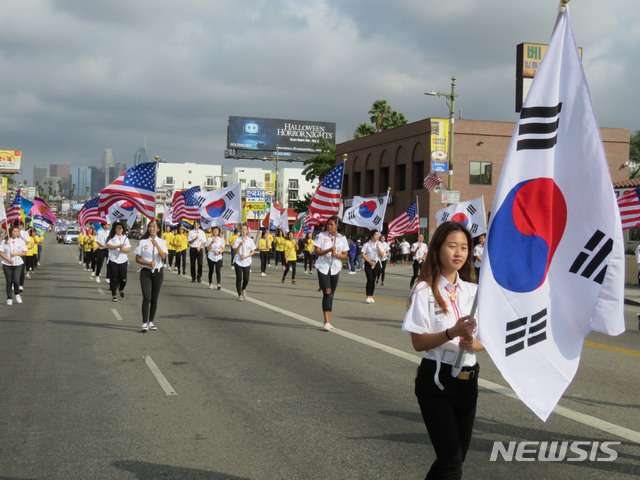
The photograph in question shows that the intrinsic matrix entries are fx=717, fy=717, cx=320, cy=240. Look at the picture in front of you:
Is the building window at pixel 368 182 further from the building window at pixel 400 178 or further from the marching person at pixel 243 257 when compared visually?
the marching person at pixel 243 257

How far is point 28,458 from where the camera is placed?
5281mm

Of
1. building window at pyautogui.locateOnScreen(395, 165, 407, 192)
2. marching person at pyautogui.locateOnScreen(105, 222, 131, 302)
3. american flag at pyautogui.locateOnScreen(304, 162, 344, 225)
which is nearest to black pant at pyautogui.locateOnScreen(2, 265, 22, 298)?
marching person at pyautogui.locateOnScreen(105, 222, 131, 302)

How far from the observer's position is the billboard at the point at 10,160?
5010 inches

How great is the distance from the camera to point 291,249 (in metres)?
26.0

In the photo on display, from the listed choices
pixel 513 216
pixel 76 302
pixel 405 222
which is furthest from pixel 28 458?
pixel 405 222

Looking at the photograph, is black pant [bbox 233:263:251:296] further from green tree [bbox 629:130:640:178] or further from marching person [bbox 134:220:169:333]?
green tree [bbox 629:130:640:178]

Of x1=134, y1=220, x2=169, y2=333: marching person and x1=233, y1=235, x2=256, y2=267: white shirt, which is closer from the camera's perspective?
x1=134, y1=220, x2=169, y2=333: marching person

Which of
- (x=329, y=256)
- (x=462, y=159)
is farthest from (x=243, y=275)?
(x=462, y=159)

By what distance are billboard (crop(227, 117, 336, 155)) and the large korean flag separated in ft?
297

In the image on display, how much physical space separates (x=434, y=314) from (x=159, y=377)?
5079 mm

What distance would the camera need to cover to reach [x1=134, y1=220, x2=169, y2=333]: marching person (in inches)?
Result: 461

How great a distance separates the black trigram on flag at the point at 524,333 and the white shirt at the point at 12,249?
1463 centimetres

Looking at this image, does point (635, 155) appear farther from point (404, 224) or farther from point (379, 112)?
point (404, 224)

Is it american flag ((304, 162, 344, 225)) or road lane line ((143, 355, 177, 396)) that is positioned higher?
american flag ((304, 162, 344, 225))
